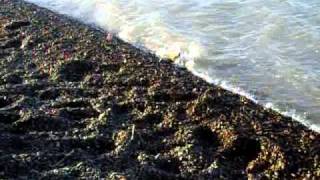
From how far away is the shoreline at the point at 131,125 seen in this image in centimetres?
554

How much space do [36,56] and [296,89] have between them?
3475 millimetres

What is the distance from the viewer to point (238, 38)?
9.64 m

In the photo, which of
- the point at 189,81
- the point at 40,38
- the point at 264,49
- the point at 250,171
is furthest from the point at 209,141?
the point at 40,38

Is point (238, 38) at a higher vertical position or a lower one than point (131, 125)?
lower

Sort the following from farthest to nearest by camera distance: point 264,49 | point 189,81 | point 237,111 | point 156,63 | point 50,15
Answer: point 50,15 < point 264,49 < point 156,63 < point 189,81 < point 237,111

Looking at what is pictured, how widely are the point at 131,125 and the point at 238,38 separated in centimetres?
379

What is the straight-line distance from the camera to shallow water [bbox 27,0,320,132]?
7.76 m

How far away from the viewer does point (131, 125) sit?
250 inches

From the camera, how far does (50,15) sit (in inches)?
430

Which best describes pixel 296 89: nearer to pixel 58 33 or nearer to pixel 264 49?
pixel 264 49

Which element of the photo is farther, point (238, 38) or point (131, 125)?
point (238, 38)

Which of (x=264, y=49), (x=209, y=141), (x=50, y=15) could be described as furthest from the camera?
(x=50, y=15)

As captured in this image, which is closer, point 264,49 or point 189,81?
point 189,81

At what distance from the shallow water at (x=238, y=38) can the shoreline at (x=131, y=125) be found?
1.75 ft
